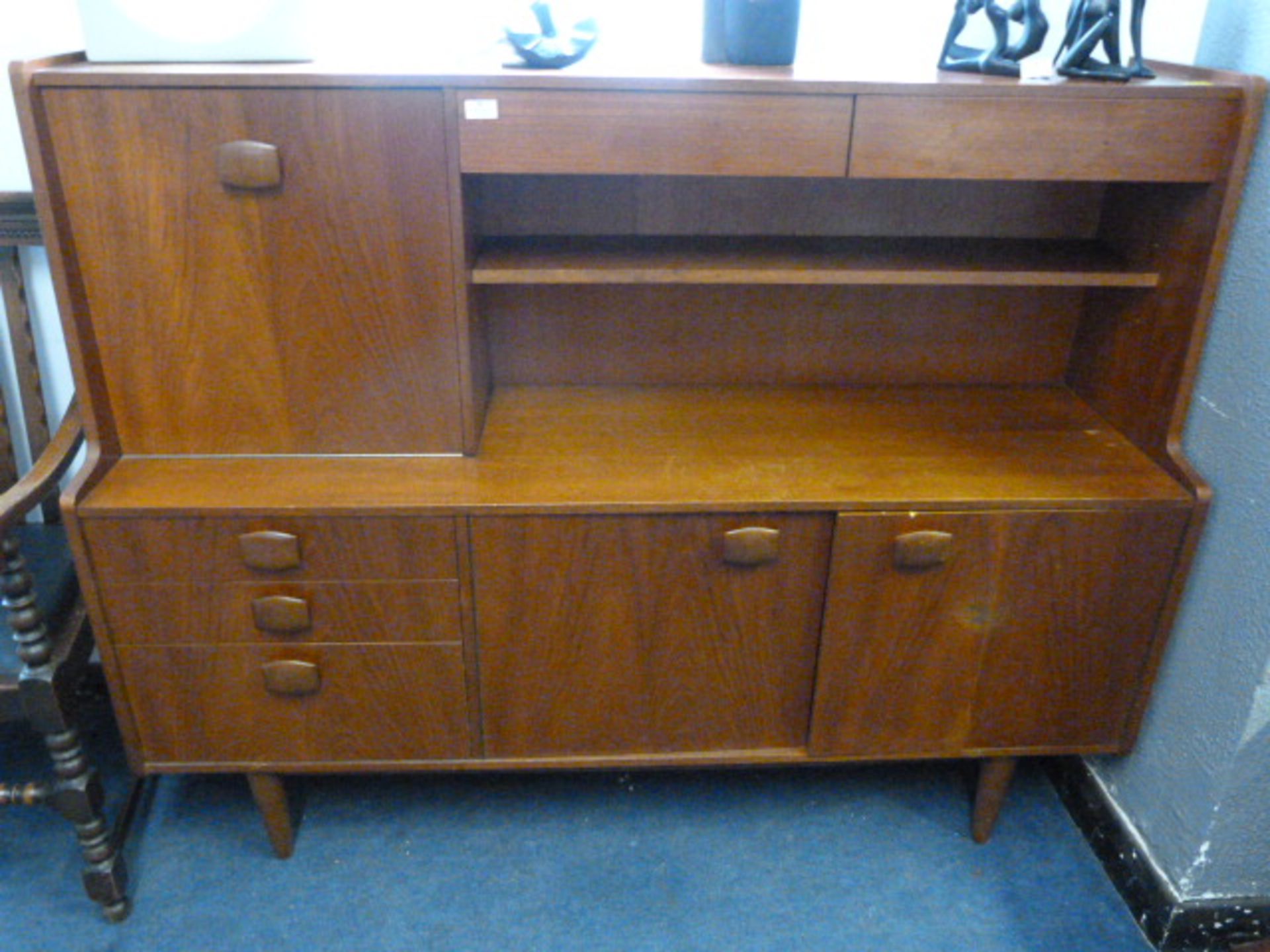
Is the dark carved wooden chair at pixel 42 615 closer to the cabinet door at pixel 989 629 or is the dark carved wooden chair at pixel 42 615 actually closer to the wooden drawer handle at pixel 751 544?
the wooden drawer handle at pixel 751 544

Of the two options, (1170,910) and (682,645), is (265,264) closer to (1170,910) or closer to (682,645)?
(682,645)

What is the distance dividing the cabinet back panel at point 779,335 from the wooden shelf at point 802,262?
3.9 inches

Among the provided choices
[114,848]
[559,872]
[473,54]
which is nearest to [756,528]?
[559,872]

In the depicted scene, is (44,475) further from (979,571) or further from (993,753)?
(993,753)

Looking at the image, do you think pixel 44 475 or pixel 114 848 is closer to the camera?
pixel 44 475

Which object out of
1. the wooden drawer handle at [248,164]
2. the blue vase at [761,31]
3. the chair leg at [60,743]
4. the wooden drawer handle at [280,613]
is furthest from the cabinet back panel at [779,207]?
the chair leg at [60,743]

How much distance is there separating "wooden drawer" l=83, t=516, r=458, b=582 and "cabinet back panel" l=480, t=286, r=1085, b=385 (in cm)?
43

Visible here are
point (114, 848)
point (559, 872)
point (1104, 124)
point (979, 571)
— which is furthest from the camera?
point (559, 872)

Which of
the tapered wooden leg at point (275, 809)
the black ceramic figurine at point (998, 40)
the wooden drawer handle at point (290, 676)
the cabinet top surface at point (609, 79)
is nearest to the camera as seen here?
the cabinet top surface at point (609, 79)

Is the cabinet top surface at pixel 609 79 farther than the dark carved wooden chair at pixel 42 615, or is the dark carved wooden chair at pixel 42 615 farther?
the dark carved wooden chair at pixel 42 615

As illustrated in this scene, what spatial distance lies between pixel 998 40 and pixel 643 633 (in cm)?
90

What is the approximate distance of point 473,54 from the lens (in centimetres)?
139

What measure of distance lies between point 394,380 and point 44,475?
46 centimetres

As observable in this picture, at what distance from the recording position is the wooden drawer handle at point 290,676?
135cm
